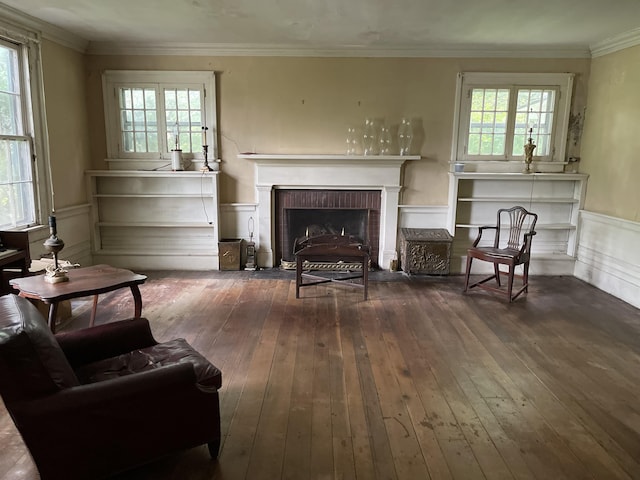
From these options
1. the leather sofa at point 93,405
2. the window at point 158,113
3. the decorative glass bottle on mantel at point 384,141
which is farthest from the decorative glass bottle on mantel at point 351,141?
the leather sofa at point 93,405

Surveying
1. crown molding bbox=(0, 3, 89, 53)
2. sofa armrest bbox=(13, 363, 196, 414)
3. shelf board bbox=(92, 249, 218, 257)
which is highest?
crown molding bbox=(0, 3, 89, 53)

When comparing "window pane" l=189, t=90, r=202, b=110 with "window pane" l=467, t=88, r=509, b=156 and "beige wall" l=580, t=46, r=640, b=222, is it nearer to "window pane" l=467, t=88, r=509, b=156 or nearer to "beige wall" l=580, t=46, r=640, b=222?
"window pane" l=467, t=88, r=509, b=156

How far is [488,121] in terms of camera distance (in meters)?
5.35

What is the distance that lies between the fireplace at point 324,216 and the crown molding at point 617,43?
295 centimetres

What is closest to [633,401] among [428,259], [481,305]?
[481,305]

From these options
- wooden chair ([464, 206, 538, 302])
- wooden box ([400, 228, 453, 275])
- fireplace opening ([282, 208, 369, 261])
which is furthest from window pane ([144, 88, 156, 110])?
wooden chair ([464, 206, 538, 302])

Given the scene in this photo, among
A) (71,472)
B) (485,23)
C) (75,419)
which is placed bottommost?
(71,472)

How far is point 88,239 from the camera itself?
5395mm

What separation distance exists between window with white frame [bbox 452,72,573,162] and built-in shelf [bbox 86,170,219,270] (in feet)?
10.4

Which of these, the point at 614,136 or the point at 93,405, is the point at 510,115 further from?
the point at 93,405

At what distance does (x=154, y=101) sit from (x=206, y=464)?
178 inches

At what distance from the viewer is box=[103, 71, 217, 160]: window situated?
5.24m

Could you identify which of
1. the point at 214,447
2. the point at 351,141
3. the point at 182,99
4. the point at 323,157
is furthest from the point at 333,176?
the point at 214,447

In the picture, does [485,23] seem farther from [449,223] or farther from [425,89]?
[449,223]
